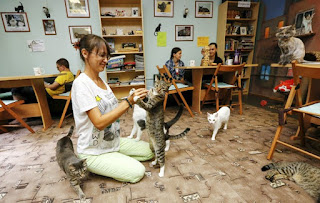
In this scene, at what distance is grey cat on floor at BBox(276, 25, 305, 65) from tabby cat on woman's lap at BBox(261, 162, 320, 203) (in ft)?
5.99

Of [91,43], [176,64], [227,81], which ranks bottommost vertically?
[227,81]

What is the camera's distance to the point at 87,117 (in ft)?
3.95

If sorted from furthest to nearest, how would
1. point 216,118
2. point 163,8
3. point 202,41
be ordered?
1. point 202,41
2. point 163,8
3. point 216,118

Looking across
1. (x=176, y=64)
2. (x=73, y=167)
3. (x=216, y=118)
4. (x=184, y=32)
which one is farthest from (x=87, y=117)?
(x=184, y=32)

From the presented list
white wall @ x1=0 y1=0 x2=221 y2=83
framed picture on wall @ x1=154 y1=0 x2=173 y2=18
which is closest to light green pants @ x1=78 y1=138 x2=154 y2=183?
white wall @ x1=0 y1=0 x2=221 y2=83

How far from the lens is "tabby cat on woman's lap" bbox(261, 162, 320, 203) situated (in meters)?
1.23

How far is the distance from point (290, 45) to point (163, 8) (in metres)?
3.02

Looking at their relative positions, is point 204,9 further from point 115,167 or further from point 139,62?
point 115,167

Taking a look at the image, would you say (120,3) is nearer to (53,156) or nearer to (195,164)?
(53,156)

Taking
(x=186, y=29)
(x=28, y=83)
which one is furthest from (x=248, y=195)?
(x=186, y=29)

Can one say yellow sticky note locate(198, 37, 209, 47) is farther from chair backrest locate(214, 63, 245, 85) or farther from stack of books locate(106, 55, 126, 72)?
stack of books locate(106, 55, 126, 72)

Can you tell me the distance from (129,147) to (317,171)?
1.67 m

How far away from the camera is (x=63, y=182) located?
4.60 ft

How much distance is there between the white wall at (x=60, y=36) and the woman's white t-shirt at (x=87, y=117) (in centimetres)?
329
